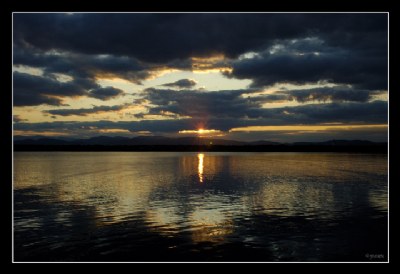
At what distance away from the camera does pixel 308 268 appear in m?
20.5

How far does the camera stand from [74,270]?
19.8 metres

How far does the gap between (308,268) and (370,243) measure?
9.73 meters
